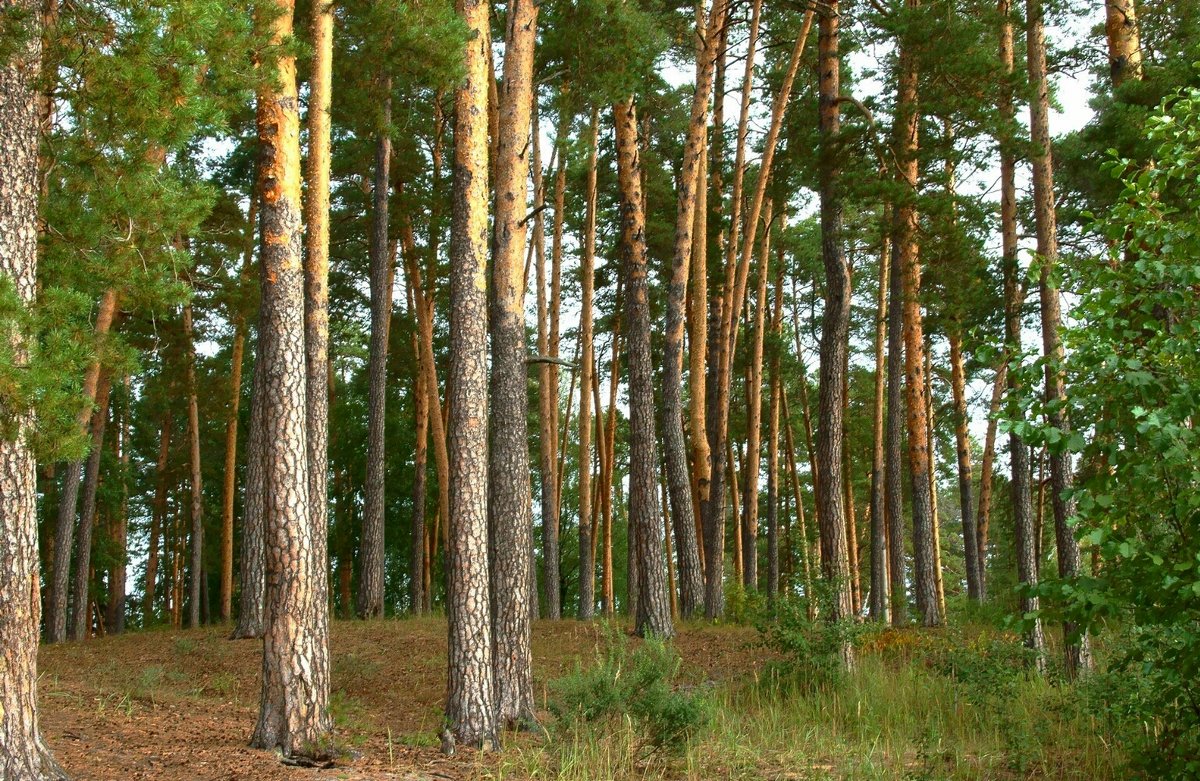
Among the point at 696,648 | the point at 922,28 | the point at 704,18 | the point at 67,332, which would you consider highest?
the point at 704,18

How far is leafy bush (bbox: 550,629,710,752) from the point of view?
7.40 m

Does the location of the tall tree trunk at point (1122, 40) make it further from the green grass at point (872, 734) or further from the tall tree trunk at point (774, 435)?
the tall tree trunk at point (774, 435)

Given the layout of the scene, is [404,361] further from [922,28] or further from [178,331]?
[922,28]

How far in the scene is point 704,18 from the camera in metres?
16.2


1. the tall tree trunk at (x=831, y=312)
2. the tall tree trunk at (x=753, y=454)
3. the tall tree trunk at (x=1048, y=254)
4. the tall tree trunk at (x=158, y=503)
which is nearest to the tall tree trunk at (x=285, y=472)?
the tall tree trunk at (x=831, y=312)

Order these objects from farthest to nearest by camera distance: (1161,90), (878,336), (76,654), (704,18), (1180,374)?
(878,336), (704,18), (76,654), (1161,90), (1180,374)

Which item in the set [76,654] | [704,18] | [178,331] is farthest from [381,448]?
[704,18]

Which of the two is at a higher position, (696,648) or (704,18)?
(704,18)

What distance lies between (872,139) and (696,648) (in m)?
6.51

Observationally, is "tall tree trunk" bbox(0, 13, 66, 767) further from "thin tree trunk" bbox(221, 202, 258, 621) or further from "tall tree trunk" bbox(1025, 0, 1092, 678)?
"thin tree trunk" bbox(221, 202, 258, 621)

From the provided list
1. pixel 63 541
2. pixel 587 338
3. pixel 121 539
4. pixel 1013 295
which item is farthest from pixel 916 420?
pixel 121 539

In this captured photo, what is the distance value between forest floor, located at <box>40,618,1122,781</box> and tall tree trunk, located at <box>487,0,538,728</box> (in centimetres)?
66

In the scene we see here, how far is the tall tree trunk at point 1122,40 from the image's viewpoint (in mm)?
9508

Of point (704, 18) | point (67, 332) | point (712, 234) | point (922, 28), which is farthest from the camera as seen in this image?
point (712, 234)
